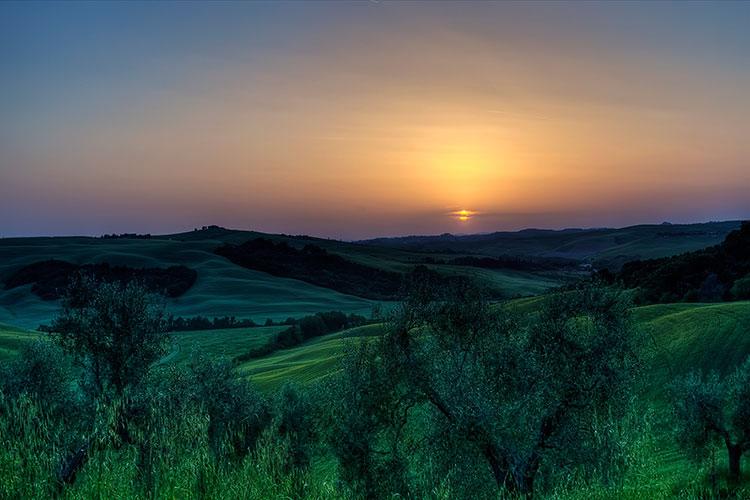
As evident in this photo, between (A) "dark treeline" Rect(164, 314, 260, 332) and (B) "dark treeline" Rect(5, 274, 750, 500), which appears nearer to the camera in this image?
(B) "dark treeline" Rect(5, 274, 750, 500)

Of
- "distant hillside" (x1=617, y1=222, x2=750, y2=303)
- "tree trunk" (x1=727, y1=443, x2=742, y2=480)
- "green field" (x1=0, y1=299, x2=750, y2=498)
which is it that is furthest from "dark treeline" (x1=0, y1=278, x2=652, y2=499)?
"distant hillside" (x1=617, y1=222, x2=750, y2=303)

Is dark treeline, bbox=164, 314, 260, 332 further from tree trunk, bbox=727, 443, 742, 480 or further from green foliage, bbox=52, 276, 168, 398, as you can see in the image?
tree trunk, bbox=727, 443, 742, 480

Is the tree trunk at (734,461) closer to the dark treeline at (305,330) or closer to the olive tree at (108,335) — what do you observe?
the olive tree at (108,335)

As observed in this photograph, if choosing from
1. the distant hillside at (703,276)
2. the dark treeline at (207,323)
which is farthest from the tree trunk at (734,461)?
the dark treeline at (207,323)

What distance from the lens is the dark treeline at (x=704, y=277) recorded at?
7469 cm

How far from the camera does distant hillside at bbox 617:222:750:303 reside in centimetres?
7525

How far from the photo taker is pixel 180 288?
186 meters

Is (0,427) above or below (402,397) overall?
above

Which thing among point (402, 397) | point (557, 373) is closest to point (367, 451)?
point (402, 397)

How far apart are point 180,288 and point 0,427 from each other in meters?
184

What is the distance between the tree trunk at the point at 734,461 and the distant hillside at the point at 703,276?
4741 cm

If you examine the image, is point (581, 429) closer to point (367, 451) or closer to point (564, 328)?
point (564, 328)

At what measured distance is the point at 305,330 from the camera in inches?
4739

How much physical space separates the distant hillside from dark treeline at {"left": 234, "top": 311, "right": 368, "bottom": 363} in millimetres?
54802
